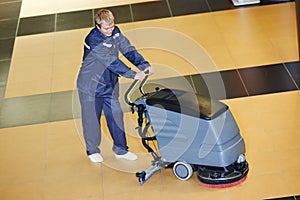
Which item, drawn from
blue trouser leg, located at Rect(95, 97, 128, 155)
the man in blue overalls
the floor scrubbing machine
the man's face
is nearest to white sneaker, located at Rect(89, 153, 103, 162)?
the man in blue overalls

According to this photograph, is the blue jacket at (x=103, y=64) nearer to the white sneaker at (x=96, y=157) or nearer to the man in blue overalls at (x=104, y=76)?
the man in blue overalls at (x=104, y=76)

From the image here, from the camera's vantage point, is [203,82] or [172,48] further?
[172,48]

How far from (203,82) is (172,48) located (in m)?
0.69

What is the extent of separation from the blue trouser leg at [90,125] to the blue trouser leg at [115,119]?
0.14ft

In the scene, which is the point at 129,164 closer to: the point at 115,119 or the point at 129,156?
the point at 129,156

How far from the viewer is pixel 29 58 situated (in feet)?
18.4

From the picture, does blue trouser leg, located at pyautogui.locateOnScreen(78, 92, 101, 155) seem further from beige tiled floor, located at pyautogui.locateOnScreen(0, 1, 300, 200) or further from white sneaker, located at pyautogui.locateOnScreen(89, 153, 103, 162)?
beige tiled floor, located at pyautogui.locateOnScreen(0, 1, 300, 200)

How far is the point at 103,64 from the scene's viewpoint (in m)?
3.76

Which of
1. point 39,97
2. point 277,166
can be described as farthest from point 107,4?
point 277,166

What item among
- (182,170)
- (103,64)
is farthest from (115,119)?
(182,170)

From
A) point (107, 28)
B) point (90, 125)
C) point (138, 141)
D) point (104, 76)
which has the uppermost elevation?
point (107, 28)

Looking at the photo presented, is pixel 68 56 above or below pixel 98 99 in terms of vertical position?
below

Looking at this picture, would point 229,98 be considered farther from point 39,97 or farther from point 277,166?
point 39,97

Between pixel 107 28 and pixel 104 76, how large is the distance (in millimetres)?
323
